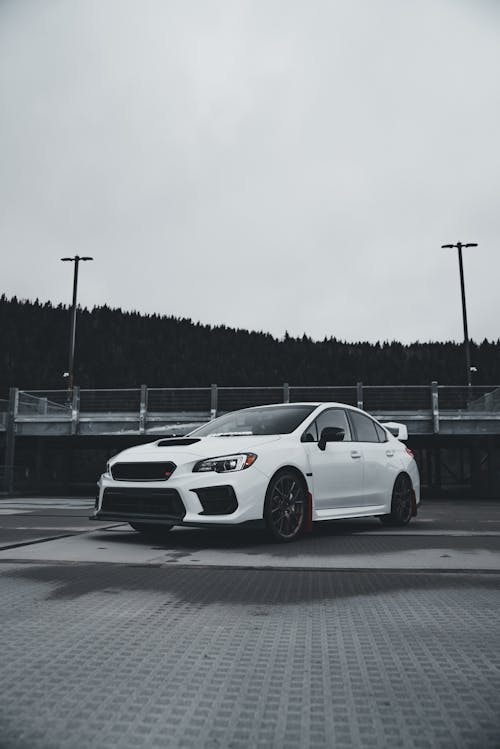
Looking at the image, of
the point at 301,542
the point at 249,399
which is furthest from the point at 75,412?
the point at 301,542

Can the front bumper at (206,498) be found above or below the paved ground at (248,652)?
above

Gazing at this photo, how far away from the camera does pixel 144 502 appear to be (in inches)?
263

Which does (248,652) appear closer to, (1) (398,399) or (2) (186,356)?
(1) (398,399)

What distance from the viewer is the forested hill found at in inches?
4003

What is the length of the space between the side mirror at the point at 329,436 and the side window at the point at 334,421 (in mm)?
246

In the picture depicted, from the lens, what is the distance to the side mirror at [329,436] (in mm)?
7379

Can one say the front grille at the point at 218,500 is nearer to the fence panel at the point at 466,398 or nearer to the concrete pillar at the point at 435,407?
the concrete pillar at the point at 435,407

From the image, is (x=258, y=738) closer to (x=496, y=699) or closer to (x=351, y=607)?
(x=496, y=699)

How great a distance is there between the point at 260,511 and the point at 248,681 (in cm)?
406

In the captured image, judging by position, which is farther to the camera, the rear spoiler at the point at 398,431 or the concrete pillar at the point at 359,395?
the concrete pillar at the point at 359,395

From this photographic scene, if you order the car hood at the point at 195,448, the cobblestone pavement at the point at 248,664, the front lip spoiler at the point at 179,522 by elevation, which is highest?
the car hood at the point at 195,448

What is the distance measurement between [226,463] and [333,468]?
155 cm

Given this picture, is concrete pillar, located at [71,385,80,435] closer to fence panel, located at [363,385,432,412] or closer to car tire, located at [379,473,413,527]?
fence panel, located at [363,385,432,412]

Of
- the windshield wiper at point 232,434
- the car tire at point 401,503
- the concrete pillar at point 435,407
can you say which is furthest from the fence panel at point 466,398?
the windshield wiper at point 232,434
